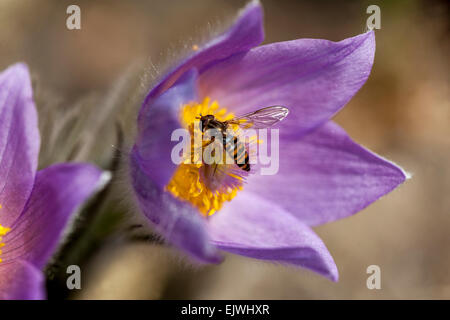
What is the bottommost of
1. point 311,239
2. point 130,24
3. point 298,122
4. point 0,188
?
→ point 311,239

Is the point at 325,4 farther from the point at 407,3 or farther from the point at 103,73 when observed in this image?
the point at 103,73

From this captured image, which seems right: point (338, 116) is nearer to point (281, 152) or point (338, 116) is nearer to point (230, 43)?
point (281, 152)

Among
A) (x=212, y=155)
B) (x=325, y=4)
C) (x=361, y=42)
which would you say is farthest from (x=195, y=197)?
(x=325, y=4)

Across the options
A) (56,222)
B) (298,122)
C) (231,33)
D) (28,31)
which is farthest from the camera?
(28,31)

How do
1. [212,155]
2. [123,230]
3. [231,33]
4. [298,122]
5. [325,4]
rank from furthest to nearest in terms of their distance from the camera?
[325,4], [123,230], [298,122], [212,155], [231,33]

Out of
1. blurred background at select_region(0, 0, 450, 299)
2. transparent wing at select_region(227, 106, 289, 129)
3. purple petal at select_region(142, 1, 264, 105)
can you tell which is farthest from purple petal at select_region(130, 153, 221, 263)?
blurred background at select_region(0, 0, 450, 299)

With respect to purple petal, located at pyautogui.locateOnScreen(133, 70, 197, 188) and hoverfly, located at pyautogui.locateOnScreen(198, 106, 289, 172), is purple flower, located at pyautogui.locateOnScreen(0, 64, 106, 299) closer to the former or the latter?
purple petal, located at pyautogui.locateOnScreen(133, 70, 197, 188)

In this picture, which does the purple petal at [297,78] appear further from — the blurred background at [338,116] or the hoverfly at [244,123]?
the blurred background at [338,116]

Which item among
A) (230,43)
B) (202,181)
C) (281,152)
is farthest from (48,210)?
(281,152)
